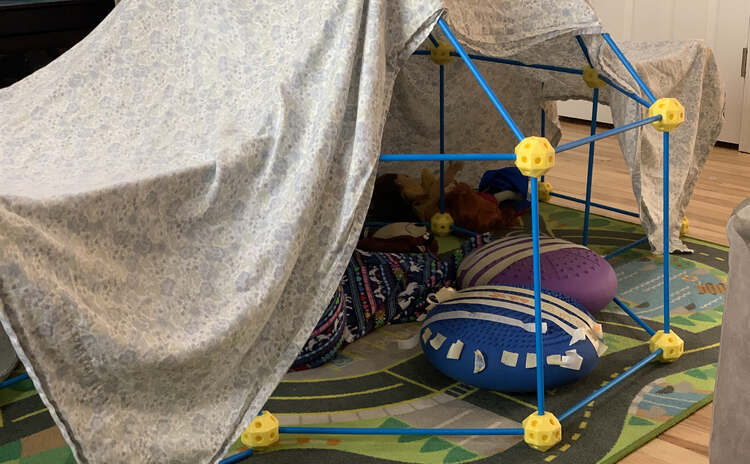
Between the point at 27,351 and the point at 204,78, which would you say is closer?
the point at 27,351

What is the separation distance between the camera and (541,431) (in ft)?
4.11

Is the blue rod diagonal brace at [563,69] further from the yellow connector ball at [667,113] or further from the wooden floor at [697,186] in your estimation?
the wooden floor at [697,186]

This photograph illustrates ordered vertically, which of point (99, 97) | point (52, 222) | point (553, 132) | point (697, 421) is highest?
point (99, 97)

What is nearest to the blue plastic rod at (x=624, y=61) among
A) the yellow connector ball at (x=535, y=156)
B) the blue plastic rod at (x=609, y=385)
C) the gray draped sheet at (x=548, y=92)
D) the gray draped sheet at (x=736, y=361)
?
the gray draped sheet at (x=548, y=92)

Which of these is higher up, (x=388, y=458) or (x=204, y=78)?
(x=204, y=78)

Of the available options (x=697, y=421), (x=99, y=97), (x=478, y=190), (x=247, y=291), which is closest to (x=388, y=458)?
(x=247, y=291)

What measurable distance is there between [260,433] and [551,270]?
71 centimetres

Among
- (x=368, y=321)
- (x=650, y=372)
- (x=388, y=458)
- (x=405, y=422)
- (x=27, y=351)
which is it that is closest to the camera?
(x=27, y=351)

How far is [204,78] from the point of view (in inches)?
53.9

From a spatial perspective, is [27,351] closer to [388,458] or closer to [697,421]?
[388,458]

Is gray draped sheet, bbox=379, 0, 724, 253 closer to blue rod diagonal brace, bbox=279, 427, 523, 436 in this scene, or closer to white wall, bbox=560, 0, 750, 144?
blue rod diagonal brace, bbox=279, 427, 523, 436

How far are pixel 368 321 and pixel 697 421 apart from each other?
2.16 ft

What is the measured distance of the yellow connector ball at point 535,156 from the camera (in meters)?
1.17

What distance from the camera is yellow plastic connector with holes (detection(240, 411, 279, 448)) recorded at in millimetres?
1297
